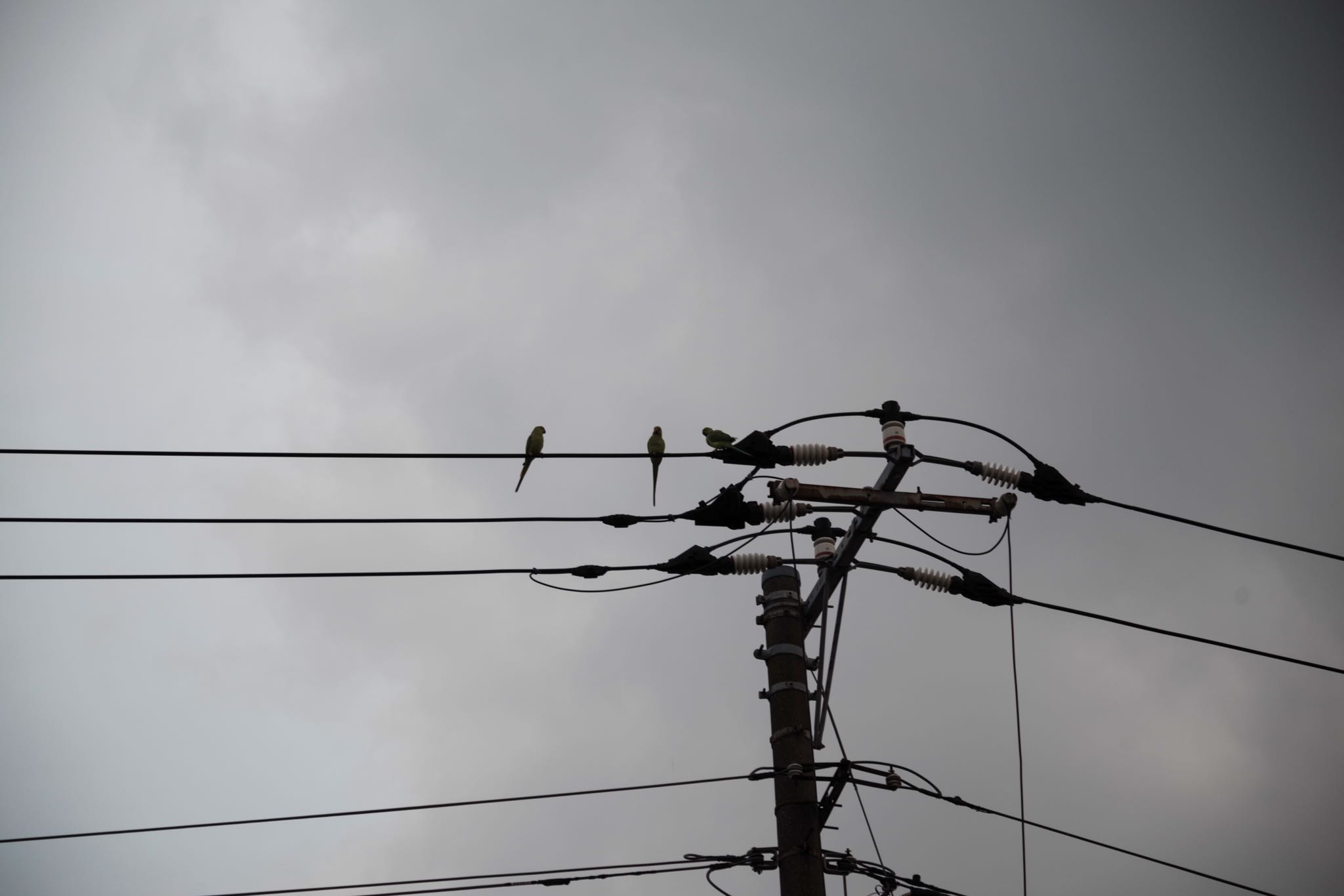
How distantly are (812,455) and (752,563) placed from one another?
1.07 meters

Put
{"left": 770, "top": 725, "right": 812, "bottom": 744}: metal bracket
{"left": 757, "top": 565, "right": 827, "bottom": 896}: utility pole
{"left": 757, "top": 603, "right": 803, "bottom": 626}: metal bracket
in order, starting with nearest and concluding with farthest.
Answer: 1. {"left": 757, "top": 565, "right": 827, "bottom": 896}: utility pole
2. {"left": 770, "top": 725, "right": 812, "bottom": 744}: metal bracket
3. {"left": 757, "top": 603, "right": 803, "bottom": 626}: metal bracket

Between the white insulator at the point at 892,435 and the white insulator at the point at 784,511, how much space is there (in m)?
0.85

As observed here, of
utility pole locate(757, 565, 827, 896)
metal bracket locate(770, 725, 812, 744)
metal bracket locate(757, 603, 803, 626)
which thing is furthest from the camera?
metal bracket locate(757, 603, 803, 626)

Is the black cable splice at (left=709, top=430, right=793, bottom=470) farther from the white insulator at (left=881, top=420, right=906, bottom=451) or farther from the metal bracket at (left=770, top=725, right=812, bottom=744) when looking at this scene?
the metal bracket at (left=770, top=725, right=812, bottom=744)

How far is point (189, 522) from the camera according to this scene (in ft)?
28.1

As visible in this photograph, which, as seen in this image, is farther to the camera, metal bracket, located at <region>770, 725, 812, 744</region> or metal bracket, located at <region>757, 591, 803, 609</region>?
metal bracket, located at <region>757, 591, 803, 609</region>

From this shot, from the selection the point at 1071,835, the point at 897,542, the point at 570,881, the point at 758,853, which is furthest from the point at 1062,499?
the point at 570,881

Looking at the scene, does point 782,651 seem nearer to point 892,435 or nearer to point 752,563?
point 752,563

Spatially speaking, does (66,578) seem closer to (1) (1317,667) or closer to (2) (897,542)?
(2) (897,542)

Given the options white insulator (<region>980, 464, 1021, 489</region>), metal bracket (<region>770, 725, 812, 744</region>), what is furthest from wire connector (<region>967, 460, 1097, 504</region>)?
metal bracket (<region>770, 725, 812, 744</region>)

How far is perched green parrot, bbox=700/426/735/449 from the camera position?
9.05 metres

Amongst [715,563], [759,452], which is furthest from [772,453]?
[715,563]

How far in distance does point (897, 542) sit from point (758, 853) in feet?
9.31

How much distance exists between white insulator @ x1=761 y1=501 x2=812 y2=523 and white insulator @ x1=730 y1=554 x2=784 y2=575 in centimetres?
35
